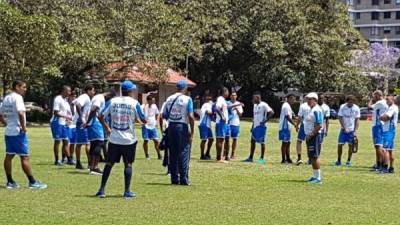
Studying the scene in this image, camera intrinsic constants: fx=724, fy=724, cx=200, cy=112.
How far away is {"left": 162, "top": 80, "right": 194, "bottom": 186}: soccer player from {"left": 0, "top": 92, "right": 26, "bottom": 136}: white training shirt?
9.38ft

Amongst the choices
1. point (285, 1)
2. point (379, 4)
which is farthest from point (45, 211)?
point (379, 4)

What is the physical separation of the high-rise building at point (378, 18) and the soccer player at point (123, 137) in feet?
375

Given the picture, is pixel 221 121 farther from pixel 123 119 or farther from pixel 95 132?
pixel 123 119

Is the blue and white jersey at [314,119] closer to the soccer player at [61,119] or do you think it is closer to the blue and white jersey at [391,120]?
the blue and white jersey at [391,120]

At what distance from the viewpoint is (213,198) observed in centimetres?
1181

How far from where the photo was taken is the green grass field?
974 cm

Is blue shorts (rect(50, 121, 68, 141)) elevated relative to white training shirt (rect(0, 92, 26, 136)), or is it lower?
lower

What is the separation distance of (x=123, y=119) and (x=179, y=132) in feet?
7.05

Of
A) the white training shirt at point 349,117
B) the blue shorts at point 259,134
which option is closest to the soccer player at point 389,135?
the white training shirt at point 349,117

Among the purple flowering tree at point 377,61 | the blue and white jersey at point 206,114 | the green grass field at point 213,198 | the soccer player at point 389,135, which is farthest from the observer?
the purple flowering tree at point 377,61

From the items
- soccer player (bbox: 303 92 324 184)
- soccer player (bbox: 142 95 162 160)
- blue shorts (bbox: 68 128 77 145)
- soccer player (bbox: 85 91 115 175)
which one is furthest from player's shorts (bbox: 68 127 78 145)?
soccer player (bbox: 303 92 324 184)

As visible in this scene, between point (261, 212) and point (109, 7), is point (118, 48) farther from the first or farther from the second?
point (261, 212)

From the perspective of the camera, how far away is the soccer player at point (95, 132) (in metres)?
15.0

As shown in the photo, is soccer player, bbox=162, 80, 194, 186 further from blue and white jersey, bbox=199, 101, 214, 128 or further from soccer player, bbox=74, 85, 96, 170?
blue and white jersey, bbox=199, 101, 214, 128
